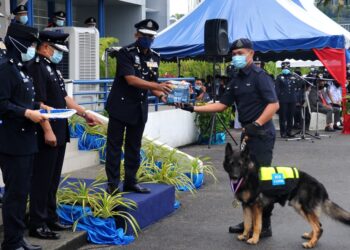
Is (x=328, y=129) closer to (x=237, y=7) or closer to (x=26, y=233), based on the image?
(x=237, y=7)

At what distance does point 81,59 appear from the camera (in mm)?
11836

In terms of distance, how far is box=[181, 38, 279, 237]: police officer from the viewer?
6.06m

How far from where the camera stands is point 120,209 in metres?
6.19

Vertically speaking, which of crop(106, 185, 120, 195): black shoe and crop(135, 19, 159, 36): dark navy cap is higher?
crop(135, 19, 159, 36): dark navy cap

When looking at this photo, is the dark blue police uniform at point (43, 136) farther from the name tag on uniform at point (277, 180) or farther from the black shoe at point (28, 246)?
the name tag on uniform at point (277, 180)

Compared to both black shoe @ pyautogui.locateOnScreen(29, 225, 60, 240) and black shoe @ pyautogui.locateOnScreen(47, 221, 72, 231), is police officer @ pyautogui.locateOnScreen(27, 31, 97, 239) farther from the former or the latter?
black shoe @ pyautogui.locateOnScreen(47, 221, 72, 231)

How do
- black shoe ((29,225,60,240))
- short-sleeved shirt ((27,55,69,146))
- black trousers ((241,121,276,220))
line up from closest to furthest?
short-sleeved shirt ((27,55,69,146)) → black shoe ((29,225,60,240)) → black trousers ((241,121,276,220))

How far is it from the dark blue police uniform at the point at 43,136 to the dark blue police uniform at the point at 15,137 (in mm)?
426

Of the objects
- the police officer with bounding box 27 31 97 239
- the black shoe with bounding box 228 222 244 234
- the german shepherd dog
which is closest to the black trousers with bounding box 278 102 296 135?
the black shoe with bounding box 228 222 244 234

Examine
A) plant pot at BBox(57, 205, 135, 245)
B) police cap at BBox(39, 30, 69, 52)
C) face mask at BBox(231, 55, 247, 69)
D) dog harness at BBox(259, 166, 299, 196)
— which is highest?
police cap at BBox(39, 30, 69, 52)

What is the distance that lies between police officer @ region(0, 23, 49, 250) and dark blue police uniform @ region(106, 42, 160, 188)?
161 centimetres

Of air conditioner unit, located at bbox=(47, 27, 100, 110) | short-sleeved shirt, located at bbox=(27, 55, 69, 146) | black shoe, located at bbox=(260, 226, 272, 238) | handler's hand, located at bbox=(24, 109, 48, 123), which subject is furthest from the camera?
air conditioner unit, located at bbox=(47, 27, 100, 110)

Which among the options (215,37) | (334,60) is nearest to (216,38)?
(215,37)

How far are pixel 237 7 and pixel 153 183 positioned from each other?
1117cm
